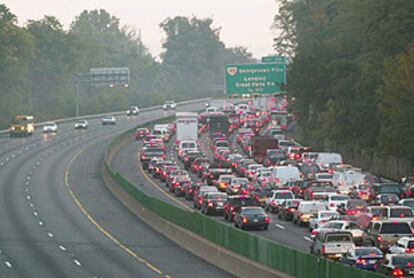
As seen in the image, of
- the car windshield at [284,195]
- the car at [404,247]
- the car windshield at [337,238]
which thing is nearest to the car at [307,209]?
the car windshield at [284,195]

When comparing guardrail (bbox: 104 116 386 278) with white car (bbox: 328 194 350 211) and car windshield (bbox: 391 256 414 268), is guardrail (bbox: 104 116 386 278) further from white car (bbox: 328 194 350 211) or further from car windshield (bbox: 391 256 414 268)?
white car (bbox: 328 194 350 211)

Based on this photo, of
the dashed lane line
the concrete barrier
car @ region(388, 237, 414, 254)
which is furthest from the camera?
the dashed lane line

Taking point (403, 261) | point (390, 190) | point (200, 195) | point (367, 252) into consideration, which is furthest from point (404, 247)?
point (200, 195)

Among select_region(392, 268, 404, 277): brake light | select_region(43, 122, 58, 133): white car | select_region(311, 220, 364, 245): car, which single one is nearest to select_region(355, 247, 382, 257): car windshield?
select_region(392, 268, 404, 277): brake light

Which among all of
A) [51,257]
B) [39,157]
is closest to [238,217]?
[51,257]

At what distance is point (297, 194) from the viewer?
242ft

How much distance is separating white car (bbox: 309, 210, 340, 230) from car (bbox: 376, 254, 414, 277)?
61.0 ft

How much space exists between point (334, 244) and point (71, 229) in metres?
23.9

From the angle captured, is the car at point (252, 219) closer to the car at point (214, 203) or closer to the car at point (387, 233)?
the car at point (214, 203)

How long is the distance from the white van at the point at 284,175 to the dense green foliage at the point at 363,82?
13253 mm

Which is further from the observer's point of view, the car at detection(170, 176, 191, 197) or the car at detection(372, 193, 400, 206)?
the car at detection(170, 176, 191, 197)

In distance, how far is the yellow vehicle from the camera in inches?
5640

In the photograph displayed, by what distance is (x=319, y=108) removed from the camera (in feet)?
417

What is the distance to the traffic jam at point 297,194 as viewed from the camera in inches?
1731
